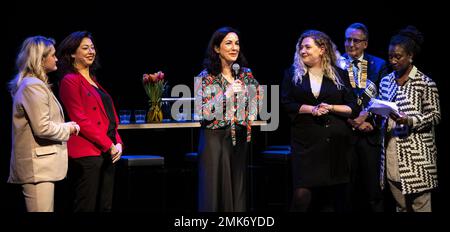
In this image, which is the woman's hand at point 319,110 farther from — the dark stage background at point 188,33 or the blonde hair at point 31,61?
the blonde hair at point 31,61

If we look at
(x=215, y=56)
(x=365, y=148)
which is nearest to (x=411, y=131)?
(x=365, y=148)

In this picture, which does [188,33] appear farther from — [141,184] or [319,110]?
[319,110]

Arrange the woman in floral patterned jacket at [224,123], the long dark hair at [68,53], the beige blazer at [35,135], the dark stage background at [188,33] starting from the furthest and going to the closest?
the dark stage background at [188,33] → the woman in floral patterned jacket at [224,123] → the long dark hair at [68,53] → the beige blazer at [35,135]

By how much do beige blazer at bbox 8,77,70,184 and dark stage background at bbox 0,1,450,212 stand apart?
5.75ft

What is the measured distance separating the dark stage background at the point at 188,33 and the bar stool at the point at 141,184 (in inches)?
11.8

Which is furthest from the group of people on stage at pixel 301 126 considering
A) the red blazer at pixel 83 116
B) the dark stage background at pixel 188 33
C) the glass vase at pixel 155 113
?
the dark stage background at pixel 188 33

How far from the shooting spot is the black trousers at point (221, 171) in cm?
509

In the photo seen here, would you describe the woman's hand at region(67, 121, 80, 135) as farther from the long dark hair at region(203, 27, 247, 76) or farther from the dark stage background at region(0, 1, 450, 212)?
the dark stage background at region(0, 1, 450, 212)

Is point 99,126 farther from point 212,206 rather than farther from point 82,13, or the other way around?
point 82,13

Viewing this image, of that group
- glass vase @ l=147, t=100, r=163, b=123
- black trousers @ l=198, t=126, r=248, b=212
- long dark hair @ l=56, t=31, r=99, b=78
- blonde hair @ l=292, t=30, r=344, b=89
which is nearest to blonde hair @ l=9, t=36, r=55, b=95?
long dark hair @ l=56, t=31, r=99, b=78

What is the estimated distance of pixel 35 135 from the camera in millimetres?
4410

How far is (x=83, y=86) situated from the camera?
4.88 metres

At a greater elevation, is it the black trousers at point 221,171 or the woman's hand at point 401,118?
the woman's hand at point 401,118

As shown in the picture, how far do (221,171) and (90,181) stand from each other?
974mm
